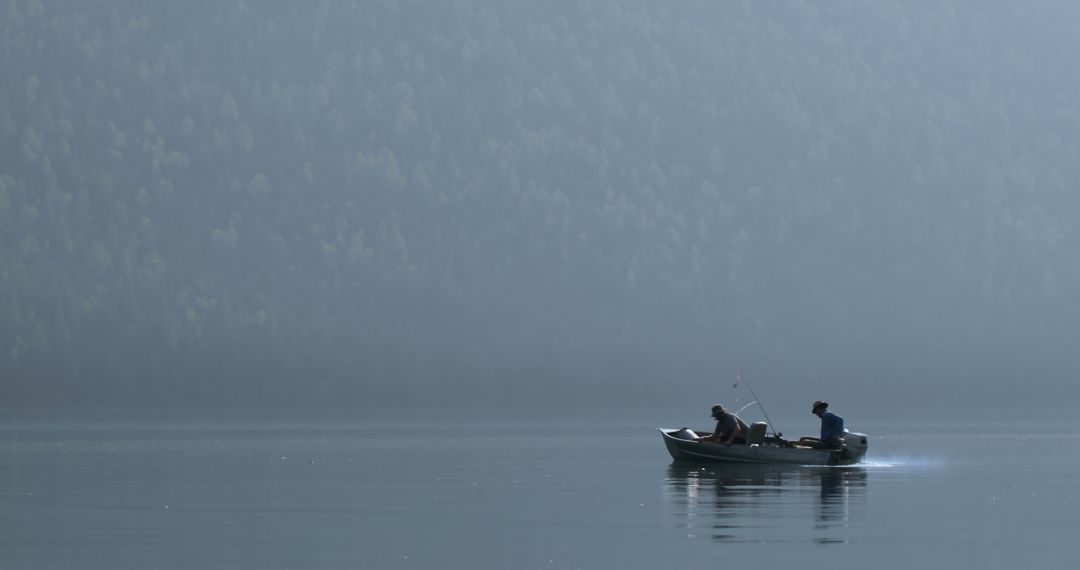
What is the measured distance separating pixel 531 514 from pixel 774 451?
21299 mm

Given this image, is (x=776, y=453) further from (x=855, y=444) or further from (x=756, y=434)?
(x=855, y=444)

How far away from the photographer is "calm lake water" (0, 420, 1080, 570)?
112ft

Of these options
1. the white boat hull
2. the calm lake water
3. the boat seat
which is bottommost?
the calm lake water

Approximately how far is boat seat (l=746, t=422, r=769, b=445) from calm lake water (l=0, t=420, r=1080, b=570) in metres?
0.97

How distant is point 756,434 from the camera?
2544 inches

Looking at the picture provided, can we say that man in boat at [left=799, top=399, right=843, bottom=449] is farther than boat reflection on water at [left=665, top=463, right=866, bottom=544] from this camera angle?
Yes

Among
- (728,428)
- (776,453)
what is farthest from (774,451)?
(728,428)

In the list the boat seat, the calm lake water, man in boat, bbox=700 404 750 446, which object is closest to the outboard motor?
the calm lake water

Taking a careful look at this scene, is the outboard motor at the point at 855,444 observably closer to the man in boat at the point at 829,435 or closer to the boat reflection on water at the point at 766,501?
the boat reflection on water at the point at 766,501

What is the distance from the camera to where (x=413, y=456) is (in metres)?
85.3

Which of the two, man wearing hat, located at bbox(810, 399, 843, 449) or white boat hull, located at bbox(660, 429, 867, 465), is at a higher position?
man wearing hat, located at bbox(810, 399, 843, 449)

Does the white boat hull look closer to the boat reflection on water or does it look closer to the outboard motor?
the outboard motor

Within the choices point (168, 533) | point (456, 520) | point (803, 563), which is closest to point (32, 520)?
point (168, 533)

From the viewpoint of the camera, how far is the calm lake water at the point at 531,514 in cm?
3425
